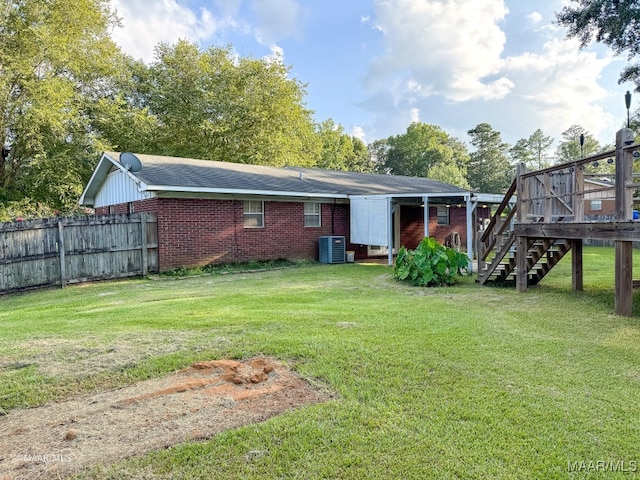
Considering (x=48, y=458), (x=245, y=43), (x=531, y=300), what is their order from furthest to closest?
(x=245, y=43), (x=531, y=300), (x=48, y=458)

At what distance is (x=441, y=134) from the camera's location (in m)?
51.0

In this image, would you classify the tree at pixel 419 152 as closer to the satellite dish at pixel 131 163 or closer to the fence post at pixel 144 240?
the satellite dish at pixel 131 163

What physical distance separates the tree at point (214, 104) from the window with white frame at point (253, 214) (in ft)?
46.0

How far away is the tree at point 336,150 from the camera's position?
1729 inches

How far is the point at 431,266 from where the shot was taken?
866 cm

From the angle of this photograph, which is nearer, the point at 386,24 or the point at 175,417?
the point at 175,417

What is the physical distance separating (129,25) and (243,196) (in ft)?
52.9

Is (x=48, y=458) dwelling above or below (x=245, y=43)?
below

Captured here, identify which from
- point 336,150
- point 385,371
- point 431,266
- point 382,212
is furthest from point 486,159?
point 385,371

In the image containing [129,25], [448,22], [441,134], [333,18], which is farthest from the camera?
[441,134]

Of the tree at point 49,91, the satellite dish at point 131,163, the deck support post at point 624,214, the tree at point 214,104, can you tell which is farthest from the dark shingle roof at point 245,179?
the tree at point 214,104

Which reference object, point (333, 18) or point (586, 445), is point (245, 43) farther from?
point (586, 445)

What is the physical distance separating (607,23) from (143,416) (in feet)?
44.3

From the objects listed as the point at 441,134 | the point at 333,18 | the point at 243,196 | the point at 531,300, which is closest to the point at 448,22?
the point at 333,18
